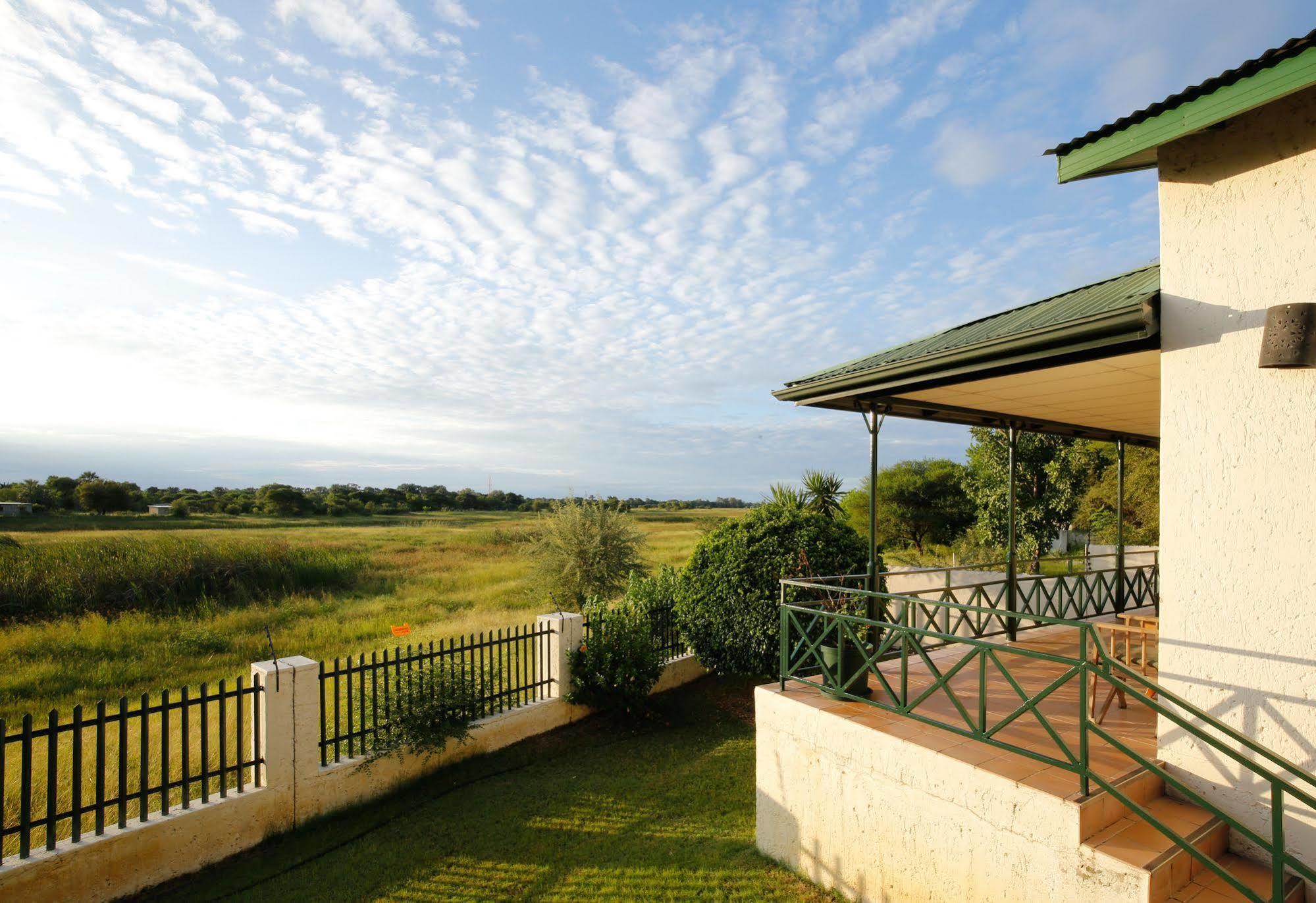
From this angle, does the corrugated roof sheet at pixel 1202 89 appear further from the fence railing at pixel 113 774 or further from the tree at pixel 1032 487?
the tree at pixel 1032 487

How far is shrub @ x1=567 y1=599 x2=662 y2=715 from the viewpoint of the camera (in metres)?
8.22

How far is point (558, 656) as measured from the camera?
820 centimetres

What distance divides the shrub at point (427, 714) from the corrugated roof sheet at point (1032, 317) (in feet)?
16.1

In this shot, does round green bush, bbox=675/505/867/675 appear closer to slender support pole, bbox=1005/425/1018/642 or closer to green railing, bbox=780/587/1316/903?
green railing, bbox=780/587/1316/903

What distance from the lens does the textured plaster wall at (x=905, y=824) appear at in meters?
3.43

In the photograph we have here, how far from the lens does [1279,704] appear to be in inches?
136

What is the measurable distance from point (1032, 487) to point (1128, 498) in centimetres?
588

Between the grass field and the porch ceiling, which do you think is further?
the grass field

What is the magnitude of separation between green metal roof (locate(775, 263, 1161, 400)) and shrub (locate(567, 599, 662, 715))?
395 centimetres

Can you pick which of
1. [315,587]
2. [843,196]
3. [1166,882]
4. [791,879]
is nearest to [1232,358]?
[1166,882]

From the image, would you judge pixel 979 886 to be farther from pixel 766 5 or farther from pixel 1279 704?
pixel 766 5

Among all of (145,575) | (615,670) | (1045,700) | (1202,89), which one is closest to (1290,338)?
(1202,89)

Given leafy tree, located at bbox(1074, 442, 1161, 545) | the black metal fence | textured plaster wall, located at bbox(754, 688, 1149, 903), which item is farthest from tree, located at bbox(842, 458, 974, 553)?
textured plaster wall, located at bbox(754, 688, 1149, 903)

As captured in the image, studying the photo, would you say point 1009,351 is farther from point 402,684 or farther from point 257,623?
point 257,623
